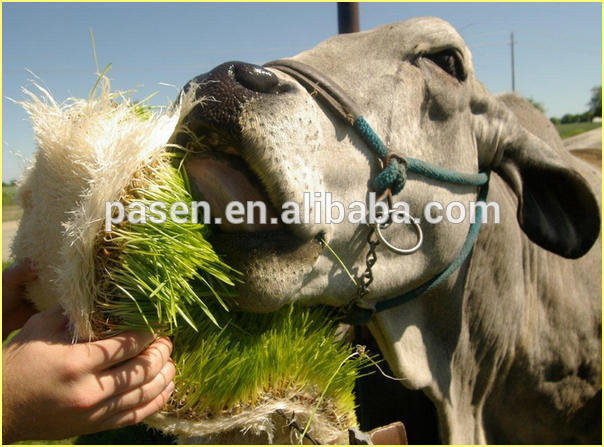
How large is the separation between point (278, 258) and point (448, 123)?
115cm

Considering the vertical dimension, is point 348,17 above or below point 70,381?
above

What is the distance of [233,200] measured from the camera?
1.56 m

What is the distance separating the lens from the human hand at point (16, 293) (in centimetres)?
189

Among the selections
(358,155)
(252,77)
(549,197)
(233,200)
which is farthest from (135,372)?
(549,197)

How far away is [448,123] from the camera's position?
89.4 inches

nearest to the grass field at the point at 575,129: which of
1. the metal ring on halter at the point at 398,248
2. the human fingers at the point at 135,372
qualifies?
the metal ring on halter at the point at 398,248

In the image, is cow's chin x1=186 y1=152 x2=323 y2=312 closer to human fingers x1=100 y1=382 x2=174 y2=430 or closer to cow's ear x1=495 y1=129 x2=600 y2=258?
human fingers x1=100 y1=382 x2=174 y2=430

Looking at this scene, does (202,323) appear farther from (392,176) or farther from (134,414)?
(392,176)

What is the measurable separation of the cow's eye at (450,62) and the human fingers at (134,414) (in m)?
1.89

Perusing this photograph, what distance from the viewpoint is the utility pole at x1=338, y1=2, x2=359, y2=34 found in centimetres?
529

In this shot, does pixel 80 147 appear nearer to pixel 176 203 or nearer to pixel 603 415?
pixel 176 203

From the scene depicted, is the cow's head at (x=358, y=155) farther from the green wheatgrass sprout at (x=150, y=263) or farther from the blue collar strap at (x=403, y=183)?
the green wheatgrass sprout at (x=150, y=263)

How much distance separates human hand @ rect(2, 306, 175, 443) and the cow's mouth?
39cm

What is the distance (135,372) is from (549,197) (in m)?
2.42
